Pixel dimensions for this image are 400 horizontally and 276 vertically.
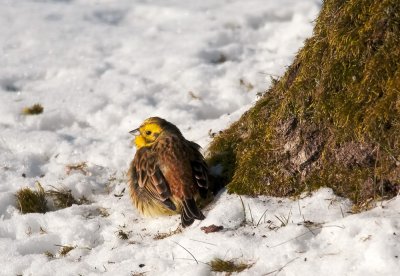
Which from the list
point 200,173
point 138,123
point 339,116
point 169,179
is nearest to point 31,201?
point 169,179

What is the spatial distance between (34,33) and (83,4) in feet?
5.86

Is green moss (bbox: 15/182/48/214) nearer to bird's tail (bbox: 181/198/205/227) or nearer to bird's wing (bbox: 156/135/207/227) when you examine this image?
bird's wing (bbox: 156/135/207/227)

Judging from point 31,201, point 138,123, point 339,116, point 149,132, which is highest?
point 339,116

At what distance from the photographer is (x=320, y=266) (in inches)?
188

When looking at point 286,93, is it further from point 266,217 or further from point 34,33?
point 34,33

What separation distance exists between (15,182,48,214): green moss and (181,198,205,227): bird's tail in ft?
6.64

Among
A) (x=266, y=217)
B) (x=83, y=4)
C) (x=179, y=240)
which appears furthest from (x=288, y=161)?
(x=83, y=4)

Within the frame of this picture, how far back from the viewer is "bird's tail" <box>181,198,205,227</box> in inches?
243

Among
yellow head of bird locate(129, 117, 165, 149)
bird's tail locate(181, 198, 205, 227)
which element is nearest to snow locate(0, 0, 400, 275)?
bird's tail locate(181, 198, 205, 227)

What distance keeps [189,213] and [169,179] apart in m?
0.55

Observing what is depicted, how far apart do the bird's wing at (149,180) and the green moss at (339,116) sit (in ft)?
2.18

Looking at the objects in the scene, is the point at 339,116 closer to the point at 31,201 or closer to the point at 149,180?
the point at 149,180

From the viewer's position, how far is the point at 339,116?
550 centimetres

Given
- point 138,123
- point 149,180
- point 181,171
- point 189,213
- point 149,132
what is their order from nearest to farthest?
point 189,213 → point 181,171 → point 149,180 → point 149,132 → point 138,123
